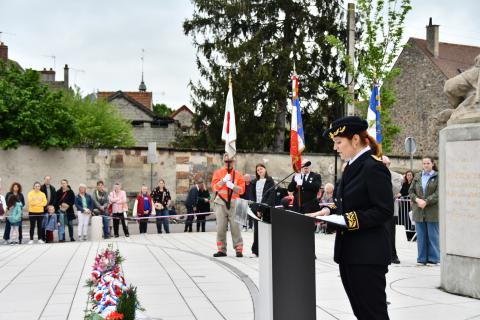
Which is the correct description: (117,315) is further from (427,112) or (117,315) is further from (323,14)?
(427,112)

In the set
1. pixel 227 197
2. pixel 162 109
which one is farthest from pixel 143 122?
pixel 227 197

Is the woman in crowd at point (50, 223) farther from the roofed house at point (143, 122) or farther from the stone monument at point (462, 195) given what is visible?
the roofed house at point (143, 122)

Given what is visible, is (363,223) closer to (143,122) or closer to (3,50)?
(3,50)

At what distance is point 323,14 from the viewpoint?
33.6 meters

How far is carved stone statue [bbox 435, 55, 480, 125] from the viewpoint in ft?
27.4

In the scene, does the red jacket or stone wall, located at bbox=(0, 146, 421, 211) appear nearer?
the red jacket

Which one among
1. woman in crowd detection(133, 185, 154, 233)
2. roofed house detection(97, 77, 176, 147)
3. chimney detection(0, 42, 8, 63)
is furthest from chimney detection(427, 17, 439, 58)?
woman in crowd detection(133, 185, 154, 233)

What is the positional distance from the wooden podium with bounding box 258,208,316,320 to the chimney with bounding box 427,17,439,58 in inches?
1866

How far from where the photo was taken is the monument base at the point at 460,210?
8000 mm

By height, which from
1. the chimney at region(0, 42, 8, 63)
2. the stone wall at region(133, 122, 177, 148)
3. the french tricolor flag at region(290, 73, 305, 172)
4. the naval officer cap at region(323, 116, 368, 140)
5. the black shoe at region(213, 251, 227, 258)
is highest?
the chimney at region(0, 42, 8, 63)

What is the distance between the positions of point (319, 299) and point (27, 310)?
341cm

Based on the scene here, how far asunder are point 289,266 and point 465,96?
5352 mm

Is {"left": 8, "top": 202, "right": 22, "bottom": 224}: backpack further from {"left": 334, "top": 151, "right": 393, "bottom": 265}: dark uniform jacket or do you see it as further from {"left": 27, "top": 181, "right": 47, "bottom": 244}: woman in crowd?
{"left": 334, "top": 151, "right": 393, "bottom": 265}: dark uniform jacket

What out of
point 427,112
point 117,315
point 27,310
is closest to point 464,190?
point 117,315
